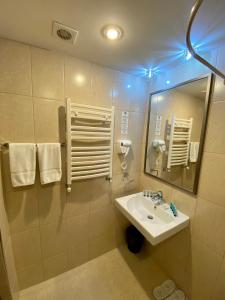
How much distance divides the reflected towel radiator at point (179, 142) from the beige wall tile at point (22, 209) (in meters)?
1.38

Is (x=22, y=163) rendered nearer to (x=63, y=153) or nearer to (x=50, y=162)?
(x=50, y=162)

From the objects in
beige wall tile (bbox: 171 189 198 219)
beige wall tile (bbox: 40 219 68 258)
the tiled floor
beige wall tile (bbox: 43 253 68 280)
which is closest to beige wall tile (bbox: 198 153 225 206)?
beige wall tile (bbox: 171 189 198 219)

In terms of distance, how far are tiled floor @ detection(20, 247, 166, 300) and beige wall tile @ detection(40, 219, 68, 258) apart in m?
0.32

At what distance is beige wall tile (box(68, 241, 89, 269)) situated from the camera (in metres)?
1.56

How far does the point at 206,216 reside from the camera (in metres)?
1.16

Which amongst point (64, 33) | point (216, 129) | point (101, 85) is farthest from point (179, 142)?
point (64, 33)

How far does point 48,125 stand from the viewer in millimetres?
1214

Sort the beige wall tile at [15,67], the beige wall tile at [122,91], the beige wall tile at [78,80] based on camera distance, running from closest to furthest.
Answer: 1. the beige wall tile at [15,67]
2. the beige wall tile at [78,80]
3. the beige wall tile at [122,91]

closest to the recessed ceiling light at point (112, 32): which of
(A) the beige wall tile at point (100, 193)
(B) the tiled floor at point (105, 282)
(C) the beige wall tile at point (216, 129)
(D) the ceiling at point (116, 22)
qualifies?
(D) the ceiling at point (116, 22)

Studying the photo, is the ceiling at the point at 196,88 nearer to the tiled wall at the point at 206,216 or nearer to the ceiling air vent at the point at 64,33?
the tiled wall at the point at 206,216

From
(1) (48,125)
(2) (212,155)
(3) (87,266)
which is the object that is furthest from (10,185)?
(2) (212,155)

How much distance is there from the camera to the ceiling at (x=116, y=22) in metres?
0.73

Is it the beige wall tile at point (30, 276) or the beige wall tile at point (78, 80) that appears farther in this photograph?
the beige wall tile at point (30, 276)

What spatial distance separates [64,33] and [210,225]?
1.82m
